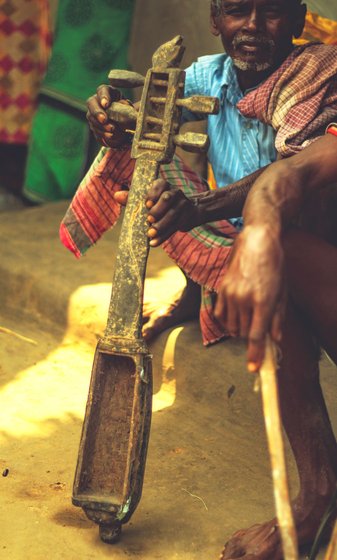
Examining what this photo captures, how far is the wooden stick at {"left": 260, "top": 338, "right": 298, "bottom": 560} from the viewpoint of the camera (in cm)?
194

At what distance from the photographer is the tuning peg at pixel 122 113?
112 inches

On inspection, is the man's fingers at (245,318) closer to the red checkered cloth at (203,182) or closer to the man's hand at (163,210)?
the man's hand at (163,210)

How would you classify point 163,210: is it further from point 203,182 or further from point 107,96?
point 203,182

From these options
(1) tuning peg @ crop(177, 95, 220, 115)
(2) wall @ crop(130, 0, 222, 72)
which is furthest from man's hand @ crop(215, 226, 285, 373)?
(2) wall @ crop(130, 0, 222, 72)

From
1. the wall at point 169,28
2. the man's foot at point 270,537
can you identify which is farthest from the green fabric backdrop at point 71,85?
the man's foot at point 270,537

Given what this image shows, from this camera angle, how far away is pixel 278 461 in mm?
1951

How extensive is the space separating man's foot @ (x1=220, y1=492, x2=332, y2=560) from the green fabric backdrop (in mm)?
3284

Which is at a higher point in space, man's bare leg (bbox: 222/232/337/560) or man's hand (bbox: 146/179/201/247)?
man's hand (bbox: 146/179/201/247)

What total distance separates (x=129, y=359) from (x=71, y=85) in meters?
3.11

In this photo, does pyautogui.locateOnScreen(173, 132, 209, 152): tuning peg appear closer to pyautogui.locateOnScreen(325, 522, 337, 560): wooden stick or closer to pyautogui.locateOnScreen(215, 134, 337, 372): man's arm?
pyautogui.locateOnScreen(215, 134, 337, 372): man's arm

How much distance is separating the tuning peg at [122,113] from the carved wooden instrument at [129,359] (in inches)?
4.2

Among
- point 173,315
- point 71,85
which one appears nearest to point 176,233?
point 173,315

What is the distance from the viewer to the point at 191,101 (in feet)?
8.73

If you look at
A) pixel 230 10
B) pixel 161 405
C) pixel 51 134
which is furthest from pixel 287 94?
pixel 51 134
